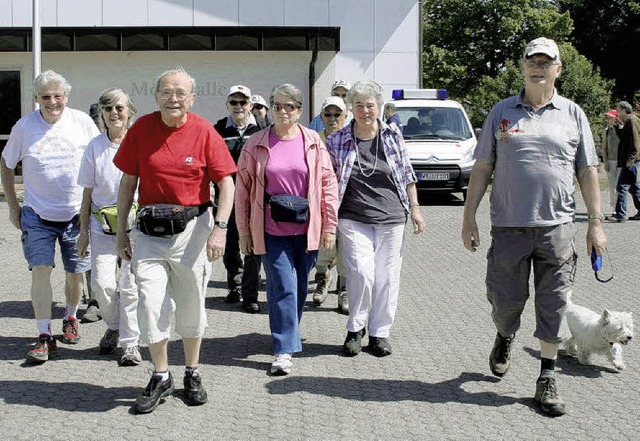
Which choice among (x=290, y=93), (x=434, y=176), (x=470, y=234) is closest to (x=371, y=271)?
(x=470, y=234)

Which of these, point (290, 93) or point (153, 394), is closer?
point (153, 394)

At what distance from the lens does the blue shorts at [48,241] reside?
6.75 m

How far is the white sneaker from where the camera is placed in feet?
20.7

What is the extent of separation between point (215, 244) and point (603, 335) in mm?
2778

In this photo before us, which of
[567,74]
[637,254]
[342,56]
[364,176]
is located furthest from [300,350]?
[567,74]

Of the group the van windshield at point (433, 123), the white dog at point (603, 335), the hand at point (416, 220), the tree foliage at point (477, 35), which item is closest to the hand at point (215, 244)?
the hand at point (416, 220)

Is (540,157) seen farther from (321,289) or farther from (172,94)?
(321,289)

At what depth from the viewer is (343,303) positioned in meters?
8.48

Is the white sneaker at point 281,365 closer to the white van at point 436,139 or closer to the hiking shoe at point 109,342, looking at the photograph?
the hiking shoe at point 109,342

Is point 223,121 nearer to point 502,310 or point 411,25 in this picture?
point 502,310

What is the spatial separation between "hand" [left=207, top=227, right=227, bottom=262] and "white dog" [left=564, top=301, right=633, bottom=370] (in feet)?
8.90

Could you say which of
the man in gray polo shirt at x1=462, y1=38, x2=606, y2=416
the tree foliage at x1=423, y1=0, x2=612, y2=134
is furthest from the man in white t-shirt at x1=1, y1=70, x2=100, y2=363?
the tree foliage at x1=423, y1=0, x2=612, y2=134

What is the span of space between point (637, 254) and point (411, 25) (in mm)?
11316

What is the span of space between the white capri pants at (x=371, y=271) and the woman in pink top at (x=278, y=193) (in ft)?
1.20
